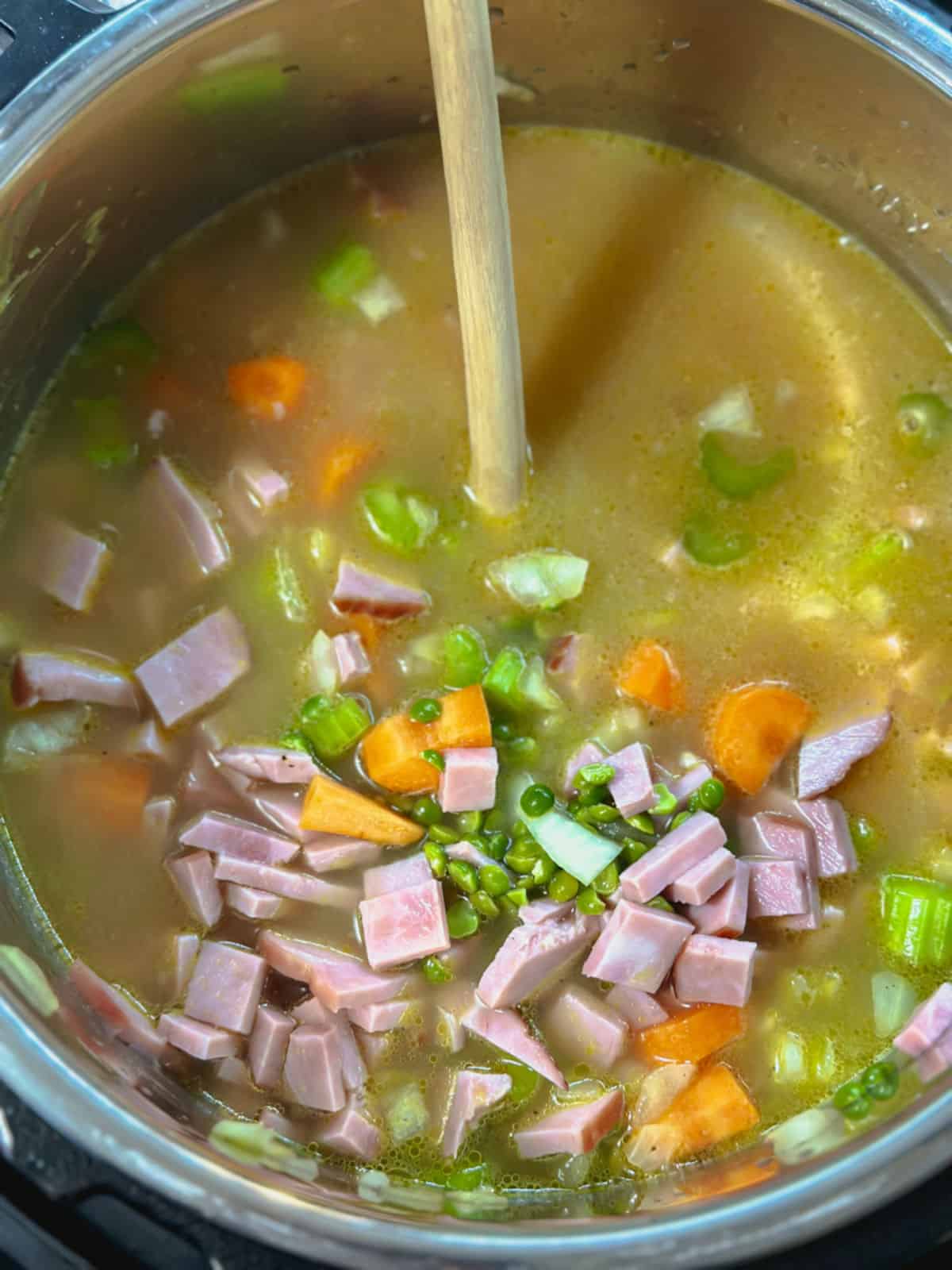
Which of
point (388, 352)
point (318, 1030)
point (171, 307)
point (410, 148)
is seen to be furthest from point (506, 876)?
point (410, 148)

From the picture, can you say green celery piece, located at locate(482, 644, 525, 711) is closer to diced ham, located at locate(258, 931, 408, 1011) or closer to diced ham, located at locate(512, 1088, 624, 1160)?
diced ham, located at locate(258, 931, 408, 1011)

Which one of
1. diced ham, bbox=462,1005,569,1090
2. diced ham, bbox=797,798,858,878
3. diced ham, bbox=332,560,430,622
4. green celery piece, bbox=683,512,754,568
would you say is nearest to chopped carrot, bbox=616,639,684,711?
green celery piece, bbox=683,512,754,568

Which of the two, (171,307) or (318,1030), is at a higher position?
(171,307)

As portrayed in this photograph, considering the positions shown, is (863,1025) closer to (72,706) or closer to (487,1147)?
(487,1147)

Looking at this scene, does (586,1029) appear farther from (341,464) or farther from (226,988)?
(341,464)

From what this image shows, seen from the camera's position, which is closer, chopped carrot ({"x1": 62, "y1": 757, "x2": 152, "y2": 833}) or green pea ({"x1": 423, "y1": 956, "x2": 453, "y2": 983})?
green pea ({"x1": 423, "y1": 956, "x2": 453, "y2": 983})
